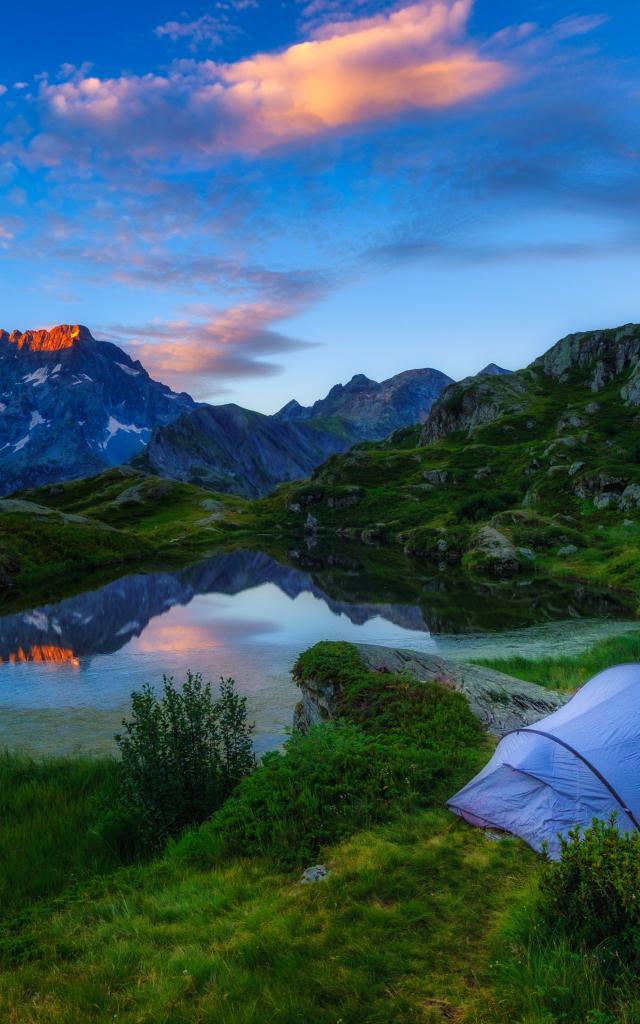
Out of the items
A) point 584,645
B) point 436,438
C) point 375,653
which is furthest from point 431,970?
point 436,438

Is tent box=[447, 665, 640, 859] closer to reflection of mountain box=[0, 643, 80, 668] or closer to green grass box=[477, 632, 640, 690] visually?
green grass box=[477, 632, 640, 690]

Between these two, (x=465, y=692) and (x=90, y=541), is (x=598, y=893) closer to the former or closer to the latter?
(x=465, y=692)

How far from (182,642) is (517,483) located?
9086 cm

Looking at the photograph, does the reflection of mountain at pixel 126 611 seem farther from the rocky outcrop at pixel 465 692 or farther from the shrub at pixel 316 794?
the shrub at pixel 316 794

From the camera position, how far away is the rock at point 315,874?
9.97 m

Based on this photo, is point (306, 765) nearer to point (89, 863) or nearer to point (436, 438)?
point (89, 863)

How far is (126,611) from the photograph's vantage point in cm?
4978

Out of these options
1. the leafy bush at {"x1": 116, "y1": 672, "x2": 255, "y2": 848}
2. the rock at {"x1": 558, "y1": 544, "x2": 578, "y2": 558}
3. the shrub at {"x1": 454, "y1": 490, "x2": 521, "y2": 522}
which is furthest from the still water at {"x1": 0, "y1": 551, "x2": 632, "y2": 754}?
the shrub at {"x1": 454, "y1": 490, "x2": 521, "y2": 522}

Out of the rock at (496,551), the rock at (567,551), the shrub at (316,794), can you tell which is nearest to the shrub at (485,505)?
the rock at (496,551)

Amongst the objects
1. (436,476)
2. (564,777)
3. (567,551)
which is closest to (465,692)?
(564,777)

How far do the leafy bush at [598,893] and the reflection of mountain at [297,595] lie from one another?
30.0 meters

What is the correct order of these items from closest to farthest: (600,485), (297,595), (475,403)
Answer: (297,595) < (600,485) < (475,403)

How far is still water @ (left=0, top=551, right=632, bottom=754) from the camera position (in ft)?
77.2

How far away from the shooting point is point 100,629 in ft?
139
